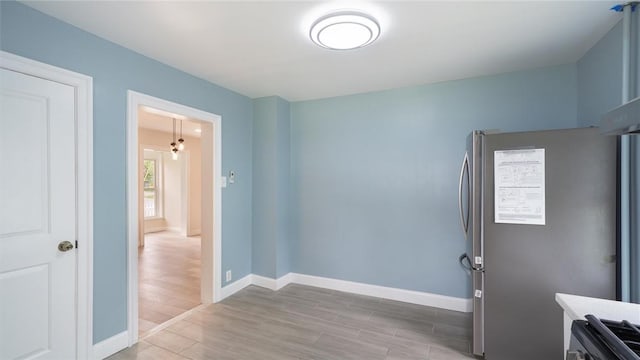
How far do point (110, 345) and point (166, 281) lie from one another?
1.79 m

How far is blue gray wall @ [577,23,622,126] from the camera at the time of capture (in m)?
1.97

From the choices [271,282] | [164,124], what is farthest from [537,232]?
[164,124]

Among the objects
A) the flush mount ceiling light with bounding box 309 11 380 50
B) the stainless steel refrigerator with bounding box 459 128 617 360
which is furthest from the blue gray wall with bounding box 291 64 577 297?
the flush mount ceiling light with bounding box 309 11 380 50

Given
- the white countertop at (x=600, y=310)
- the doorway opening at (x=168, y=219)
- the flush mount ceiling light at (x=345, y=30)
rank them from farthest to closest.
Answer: the doorway opening at (x=168, y=219) < the flush mount ceiling light at (x=345, y=30) < the white countertop at (x=600, y=310)

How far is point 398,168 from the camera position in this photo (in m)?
3.32

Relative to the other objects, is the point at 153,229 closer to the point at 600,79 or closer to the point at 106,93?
the point at 106,93

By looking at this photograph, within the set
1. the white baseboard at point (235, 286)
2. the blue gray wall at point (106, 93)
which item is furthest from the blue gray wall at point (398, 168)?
the blue gray wall at point (106, 93)

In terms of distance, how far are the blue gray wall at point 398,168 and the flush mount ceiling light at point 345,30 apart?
142 cm

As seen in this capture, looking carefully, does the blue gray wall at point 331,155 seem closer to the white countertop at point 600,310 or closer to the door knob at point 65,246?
the door knob at point 65,246

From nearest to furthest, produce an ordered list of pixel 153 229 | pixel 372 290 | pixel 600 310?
pixel 600 310 < pixel 372 290 < pixel 153 229

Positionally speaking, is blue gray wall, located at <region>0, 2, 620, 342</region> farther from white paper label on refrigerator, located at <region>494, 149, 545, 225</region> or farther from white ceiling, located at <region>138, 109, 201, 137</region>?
white ceiling, located at <region>138, 109, 201, 137</region>

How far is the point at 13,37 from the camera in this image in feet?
5.63

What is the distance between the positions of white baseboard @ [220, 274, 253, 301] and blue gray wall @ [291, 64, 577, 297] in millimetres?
666

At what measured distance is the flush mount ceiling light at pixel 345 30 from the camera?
184 centimetres
